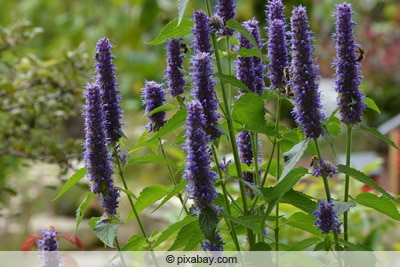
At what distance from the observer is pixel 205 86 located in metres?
1.18

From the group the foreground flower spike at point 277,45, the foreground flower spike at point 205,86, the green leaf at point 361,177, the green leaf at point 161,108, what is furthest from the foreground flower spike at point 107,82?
the green leaf at point 361,177

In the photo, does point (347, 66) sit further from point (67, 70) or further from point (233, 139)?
point (67, 70)

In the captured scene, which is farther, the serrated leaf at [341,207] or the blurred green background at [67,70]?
the blurred green background at [67,70]

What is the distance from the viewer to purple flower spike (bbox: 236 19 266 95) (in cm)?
136

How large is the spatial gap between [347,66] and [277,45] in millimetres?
130

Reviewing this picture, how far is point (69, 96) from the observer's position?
2.71m

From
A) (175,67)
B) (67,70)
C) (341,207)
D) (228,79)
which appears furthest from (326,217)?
(67,70)

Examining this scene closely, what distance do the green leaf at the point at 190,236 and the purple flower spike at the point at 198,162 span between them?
106 mm

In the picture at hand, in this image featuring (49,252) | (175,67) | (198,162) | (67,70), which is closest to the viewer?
(198,162)

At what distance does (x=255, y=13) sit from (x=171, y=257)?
17.8 feet

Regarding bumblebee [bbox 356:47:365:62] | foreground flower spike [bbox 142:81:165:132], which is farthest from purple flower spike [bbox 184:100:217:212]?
bumblebee [bbox 356:47:365:62]

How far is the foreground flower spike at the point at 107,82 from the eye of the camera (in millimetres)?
1273

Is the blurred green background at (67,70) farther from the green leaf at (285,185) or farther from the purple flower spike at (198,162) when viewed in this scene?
the purple flower spike at (198,162)

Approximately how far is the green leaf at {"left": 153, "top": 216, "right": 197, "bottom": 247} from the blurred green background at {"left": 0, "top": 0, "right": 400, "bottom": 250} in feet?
0.89
